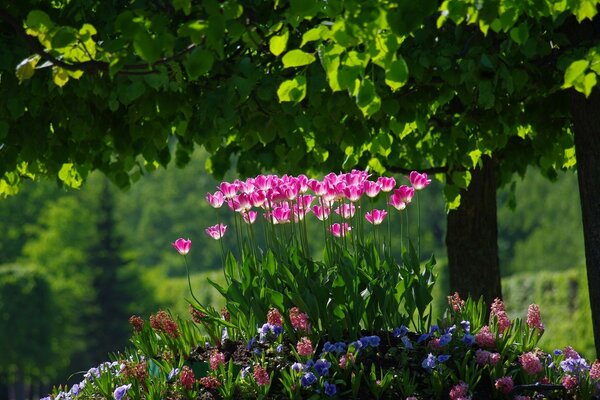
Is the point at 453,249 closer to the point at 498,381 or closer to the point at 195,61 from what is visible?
the point at 498,381

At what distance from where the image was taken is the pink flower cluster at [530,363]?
641cm

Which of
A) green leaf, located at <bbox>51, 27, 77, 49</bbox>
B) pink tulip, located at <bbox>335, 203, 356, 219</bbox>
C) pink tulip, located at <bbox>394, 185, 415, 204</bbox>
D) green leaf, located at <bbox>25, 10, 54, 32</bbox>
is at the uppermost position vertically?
green leaf, located at <bbox>25, 10, 54, 32</bbox>

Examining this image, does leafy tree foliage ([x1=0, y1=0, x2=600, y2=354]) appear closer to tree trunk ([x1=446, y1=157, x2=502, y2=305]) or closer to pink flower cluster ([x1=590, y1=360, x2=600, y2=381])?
tree trunk ([x1=446, y1=157, x2=502, y2=305])

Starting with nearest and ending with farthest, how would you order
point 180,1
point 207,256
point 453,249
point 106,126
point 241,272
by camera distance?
point 180,1
point 241,272
point 106,126
point 453,249
point 207,256

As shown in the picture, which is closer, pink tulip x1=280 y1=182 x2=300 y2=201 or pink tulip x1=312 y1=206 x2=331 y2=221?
pink tulip x1=280 y1=182 x2=300 y2=201

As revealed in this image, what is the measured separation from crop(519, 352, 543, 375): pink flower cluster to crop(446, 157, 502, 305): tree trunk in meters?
3.07

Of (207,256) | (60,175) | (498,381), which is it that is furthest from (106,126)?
(207,256)

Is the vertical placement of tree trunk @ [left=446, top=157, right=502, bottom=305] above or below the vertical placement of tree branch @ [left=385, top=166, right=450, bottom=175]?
below

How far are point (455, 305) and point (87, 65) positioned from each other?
2.81m

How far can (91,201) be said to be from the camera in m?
49.6

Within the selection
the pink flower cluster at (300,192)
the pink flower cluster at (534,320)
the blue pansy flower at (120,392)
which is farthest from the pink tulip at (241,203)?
the pink flower cluster at (534,320)

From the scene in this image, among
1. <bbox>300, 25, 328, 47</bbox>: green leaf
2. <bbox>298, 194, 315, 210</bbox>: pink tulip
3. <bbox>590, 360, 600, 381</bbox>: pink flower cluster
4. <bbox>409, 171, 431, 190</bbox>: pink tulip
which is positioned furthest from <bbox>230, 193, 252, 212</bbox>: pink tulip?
<bbox>590, 360, 600, 381</bbox>: pink flower cluster

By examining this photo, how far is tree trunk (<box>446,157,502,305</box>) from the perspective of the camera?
9.54 m

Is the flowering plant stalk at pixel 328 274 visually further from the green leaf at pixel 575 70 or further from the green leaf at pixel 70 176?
the green leaf at pixel 70 176
